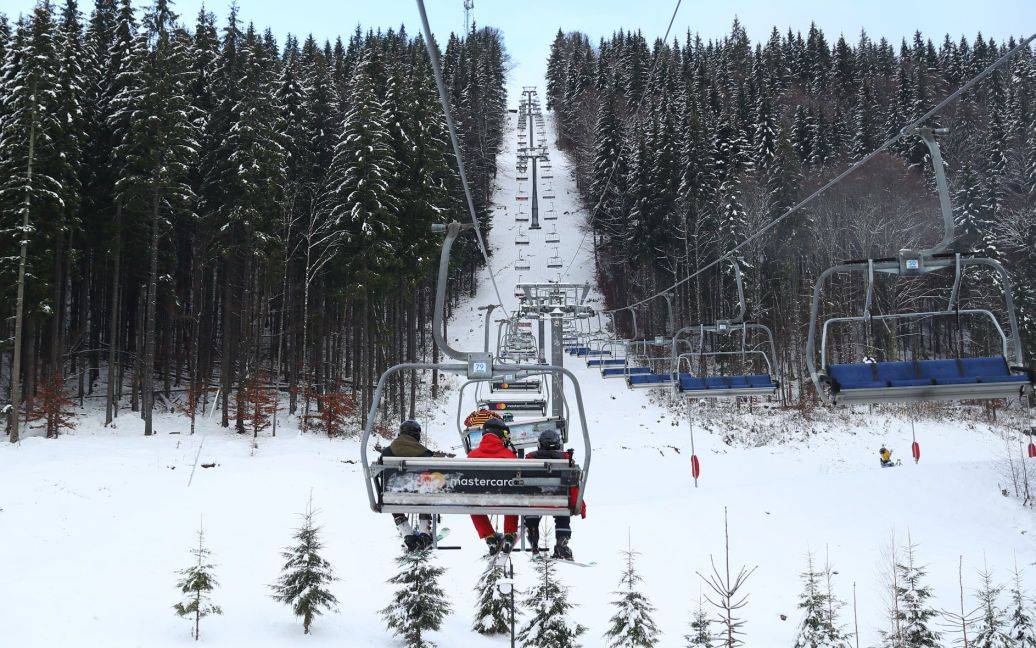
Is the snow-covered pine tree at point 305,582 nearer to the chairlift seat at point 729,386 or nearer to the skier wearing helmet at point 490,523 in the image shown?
the skier wearing helmet at point 490,523

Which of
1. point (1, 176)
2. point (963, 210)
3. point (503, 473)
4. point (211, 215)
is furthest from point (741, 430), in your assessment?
point (1, 176)

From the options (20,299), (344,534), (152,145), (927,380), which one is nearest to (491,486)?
(927,380)

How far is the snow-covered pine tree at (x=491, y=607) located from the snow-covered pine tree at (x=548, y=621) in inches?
61.7

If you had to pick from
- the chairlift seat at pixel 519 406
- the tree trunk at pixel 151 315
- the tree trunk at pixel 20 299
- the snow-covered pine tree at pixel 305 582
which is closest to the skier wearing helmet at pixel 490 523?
the snow-covered pine tree at pixel 305 582

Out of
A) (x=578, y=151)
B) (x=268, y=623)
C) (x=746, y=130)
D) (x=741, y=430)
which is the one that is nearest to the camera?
(x=268, y=623)

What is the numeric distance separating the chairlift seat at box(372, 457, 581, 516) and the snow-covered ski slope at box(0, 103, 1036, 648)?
8.45 metres

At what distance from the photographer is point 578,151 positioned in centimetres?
8388

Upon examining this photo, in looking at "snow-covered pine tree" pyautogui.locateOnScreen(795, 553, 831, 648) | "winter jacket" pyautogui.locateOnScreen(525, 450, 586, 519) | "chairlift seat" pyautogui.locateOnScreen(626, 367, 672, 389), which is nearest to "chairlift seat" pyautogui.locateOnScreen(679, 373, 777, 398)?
"snow-covered pine tree" pyautogui.locateOnScreen(795, 553, 831, 648)

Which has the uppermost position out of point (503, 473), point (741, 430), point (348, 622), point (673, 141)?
point (673, 141)

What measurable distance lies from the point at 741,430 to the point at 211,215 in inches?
1020

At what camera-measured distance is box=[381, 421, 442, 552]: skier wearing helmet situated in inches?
304

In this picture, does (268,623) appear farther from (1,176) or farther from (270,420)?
(1,176)

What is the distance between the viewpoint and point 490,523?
816 cm

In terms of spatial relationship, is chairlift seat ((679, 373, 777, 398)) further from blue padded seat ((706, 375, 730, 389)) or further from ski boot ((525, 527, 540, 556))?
ski boot ((525, 527, 540, 556))
